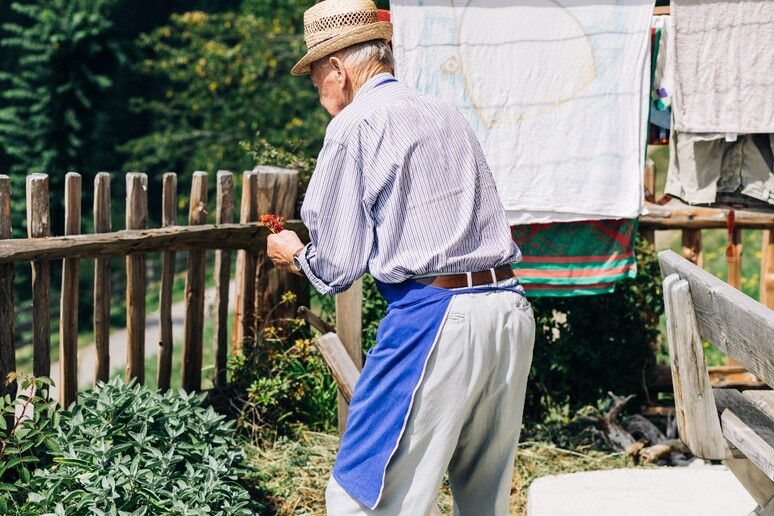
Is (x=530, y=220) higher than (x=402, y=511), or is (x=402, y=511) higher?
(x=530, y=220)

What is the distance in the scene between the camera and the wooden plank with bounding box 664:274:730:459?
2725 millimetres

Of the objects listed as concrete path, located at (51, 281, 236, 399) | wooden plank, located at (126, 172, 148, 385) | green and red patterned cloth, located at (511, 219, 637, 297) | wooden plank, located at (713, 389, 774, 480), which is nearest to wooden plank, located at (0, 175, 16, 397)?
wooden plank, located at (126, 172, 148, 385)

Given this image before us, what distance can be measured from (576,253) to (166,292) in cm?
192

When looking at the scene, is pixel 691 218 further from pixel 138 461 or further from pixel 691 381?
pixel 138 461

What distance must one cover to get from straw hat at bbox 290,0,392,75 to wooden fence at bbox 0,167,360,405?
5.52 ft

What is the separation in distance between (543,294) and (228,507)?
68.9 inches

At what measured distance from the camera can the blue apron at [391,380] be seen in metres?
2.46

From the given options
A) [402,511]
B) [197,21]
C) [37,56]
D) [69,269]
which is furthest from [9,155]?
[402,511]

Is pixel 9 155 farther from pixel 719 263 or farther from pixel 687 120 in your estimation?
pixel 687 120

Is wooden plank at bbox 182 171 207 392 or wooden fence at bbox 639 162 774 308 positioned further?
wooden fence at bbox 639 162 774 308

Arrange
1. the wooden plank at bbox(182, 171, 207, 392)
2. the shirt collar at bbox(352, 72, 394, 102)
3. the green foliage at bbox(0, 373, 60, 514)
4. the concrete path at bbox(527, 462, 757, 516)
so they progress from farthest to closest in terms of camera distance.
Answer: the wooden plank at bbox(182, 171, 207, 392), the concrete path at bbox(527, 462, 757, 516), the green foliage at bbox(0, 373, 60, 514), the shirt collar at bbox(352, 72, 394, 102)

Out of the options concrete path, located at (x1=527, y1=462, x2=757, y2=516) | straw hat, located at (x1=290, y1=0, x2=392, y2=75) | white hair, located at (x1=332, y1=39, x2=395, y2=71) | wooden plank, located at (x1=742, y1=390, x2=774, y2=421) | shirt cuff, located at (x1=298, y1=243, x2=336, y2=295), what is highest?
straw hat, located at (x1=290, y1=0, x2=392, y2=75)

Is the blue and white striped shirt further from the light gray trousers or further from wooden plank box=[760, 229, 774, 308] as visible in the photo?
wooden plank box=[760, 229, 774, 308]

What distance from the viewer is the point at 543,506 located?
3.71 meters
